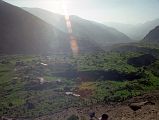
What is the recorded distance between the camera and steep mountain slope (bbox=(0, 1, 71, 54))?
125 meters

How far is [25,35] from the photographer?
134 meters

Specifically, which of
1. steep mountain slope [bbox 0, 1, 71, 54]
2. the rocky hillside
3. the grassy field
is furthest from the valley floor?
steep mountain slope [bbox 0, 1, 71, 54]

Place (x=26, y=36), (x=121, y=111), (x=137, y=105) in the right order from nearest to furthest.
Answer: (x=121, y=111), (x=137, y=105), (x=26, y=36)

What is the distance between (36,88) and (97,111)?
53.6 ft

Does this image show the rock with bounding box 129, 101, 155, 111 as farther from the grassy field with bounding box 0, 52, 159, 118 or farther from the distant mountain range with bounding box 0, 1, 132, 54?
the distant mountain range with bounding box 0, 1, 132, 54

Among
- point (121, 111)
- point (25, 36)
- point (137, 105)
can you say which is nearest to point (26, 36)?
point (25, 36)

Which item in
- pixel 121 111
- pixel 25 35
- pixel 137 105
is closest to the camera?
pixel 121 111

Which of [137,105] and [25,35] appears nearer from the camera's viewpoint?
[137,105]

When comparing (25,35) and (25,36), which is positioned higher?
(25,35)

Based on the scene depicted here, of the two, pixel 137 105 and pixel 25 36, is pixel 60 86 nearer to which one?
pixel 137 105

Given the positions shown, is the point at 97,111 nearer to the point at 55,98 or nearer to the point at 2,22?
the point at 55,98

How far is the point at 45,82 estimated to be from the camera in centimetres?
5656

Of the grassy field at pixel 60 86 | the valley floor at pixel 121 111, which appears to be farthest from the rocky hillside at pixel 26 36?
the valley floor at pixel 121 111

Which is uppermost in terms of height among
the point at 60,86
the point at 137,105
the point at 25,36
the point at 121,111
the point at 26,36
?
the point at 26,36
